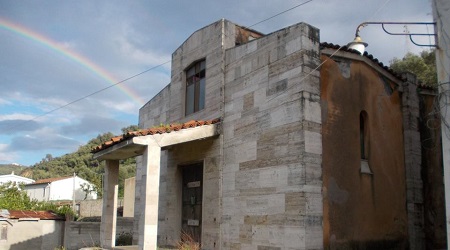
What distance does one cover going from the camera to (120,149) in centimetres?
1170

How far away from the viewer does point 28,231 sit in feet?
60.8

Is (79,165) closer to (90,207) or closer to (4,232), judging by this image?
(90,207)

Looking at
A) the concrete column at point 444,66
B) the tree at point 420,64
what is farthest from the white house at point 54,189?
the concrete column at point 444,66

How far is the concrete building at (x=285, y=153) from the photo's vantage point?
986cm

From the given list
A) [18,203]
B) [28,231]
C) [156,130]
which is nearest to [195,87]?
[156,130]

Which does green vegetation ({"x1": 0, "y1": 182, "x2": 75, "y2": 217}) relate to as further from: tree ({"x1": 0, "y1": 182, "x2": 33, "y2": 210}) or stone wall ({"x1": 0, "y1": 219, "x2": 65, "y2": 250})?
stone wall ({"x1": 0, "y1": 219, "x2": 65, "y2": 250})

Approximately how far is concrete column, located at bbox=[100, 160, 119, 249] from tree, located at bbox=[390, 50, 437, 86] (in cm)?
1682

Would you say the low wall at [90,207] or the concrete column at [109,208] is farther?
the low wall at [90,207]

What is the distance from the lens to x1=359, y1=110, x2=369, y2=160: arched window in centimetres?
1134

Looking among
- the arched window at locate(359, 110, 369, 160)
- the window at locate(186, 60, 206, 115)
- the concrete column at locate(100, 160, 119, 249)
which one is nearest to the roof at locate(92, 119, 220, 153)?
the concrete column at locate(100, 160, 119, 249)

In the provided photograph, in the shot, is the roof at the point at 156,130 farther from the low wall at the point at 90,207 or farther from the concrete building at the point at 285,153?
the low wall at the point at 90,207

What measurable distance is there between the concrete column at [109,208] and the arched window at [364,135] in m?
7.22

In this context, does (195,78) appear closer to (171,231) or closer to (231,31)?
(231,31)

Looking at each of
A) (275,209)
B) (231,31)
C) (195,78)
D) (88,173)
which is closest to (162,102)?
(195,78)
